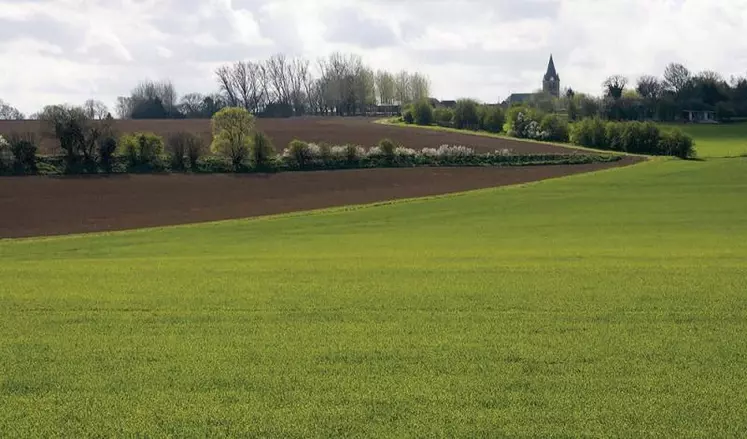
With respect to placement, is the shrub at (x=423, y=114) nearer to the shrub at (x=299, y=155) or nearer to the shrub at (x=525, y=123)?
the shrub at (x=525, y=123)

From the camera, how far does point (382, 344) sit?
11.8 meters

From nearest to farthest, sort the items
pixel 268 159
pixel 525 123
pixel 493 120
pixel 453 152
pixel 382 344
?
pixel 382 344, pixel 268 159, pixel 453 152, pixel 525 123, pixel 493 120

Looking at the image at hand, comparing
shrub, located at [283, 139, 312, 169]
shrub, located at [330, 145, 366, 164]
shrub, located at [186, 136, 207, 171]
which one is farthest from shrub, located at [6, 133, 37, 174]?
shrub, located at [330, 145, 366, 164]

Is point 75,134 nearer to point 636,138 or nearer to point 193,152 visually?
point 193,152

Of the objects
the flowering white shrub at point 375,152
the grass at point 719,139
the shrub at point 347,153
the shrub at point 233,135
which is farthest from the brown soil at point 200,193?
the grass at point 719,139

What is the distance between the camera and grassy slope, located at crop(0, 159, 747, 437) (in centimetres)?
870

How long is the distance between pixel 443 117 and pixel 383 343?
413 ft

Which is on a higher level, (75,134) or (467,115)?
(467,115)

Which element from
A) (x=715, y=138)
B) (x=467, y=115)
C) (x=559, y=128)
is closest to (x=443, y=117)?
(x=467, y=115)

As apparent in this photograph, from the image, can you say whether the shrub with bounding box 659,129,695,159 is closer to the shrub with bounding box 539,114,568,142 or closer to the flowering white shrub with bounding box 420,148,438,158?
→ the shrub with bounding box 539,114,568,142

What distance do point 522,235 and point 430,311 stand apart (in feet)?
65.4

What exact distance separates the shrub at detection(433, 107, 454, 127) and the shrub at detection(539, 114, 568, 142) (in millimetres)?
27483

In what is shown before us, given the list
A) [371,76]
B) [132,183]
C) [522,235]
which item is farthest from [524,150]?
[371,76]

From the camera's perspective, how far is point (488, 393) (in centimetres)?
941
